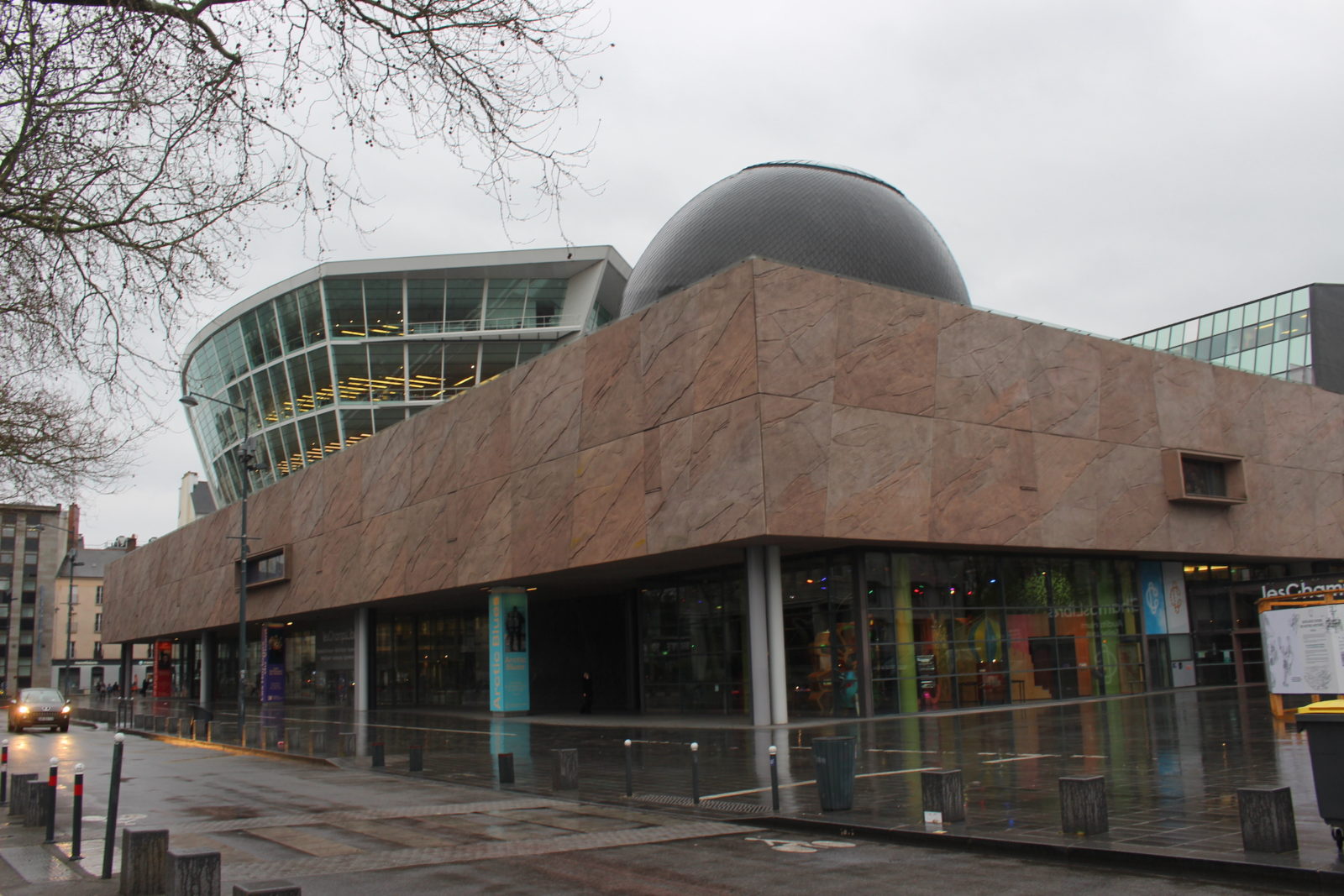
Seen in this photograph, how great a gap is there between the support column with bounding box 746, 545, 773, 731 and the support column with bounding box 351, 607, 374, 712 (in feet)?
75.6

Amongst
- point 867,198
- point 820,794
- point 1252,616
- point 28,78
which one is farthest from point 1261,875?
point 1252,616

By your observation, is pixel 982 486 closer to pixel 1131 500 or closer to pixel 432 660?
pixel 1131 500

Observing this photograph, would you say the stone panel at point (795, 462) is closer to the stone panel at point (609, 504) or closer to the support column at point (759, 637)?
the support column at point (759, 637)

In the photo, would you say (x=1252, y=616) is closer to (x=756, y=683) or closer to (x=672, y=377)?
(x=756, y=683)

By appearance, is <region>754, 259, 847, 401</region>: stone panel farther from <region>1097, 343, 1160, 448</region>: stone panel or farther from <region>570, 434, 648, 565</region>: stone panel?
<region>1097, 343, 1160, 448</region>: stone panel

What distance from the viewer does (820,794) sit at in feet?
40.2

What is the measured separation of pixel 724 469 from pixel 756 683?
580cm

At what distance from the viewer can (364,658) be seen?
4406 centimetres

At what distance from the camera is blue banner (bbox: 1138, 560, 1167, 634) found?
36.7 meters

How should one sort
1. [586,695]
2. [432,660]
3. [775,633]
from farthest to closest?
[432,660] → [586,695] → [775,633]

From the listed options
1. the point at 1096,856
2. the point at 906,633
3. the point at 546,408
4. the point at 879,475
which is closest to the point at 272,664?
the point at 546,408

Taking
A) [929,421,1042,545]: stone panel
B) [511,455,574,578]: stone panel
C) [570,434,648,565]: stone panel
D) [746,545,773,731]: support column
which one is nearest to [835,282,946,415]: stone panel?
[929,421,1042,545]: stone panel

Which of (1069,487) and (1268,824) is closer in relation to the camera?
(1268,824)

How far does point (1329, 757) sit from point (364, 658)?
4084cm
